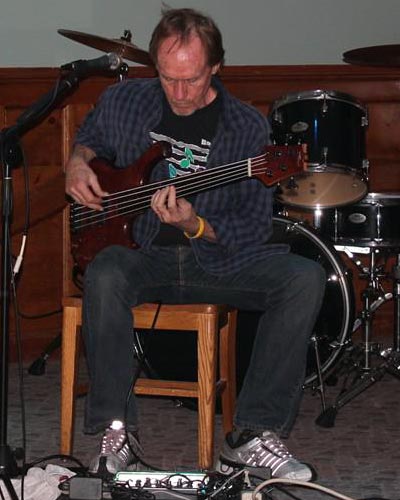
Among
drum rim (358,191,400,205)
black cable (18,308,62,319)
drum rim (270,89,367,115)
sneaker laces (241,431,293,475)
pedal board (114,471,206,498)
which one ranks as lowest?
black cable (18,308,62,319)

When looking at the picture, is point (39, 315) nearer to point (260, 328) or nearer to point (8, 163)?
point (260, 328)

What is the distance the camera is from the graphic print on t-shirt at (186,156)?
2816 millimetres

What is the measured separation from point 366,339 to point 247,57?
4.71 ft

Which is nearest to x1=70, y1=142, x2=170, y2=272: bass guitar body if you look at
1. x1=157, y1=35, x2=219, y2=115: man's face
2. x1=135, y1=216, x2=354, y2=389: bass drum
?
x1=157, y1=35, x2=219, y2=115: man's face

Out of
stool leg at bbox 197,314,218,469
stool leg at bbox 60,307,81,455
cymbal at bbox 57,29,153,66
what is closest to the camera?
stool leg at bbox 197,314,218,469

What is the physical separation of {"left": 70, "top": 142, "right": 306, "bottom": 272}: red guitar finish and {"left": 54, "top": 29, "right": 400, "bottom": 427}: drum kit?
703 mm


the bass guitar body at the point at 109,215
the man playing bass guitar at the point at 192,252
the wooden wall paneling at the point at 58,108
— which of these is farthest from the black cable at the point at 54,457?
the wooden wall paneling at the point at 58,108

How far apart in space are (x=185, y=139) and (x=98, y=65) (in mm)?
576

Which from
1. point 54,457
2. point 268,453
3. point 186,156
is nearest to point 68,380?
point 54,457

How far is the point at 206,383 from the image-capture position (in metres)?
2.73

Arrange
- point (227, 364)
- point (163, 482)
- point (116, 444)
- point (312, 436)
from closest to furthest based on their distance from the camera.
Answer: point (163, 482), point (116, 444), point (227, 364), point (312, 436)

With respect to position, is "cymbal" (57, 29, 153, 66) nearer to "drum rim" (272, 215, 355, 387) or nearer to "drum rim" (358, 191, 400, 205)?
"drum rim" (272, 215, 355, 387)

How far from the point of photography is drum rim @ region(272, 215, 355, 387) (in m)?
3.48

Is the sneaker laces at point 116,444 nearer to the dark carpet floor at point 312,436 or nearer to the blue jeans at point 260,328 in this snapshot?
the blue jeans at point 260,328
